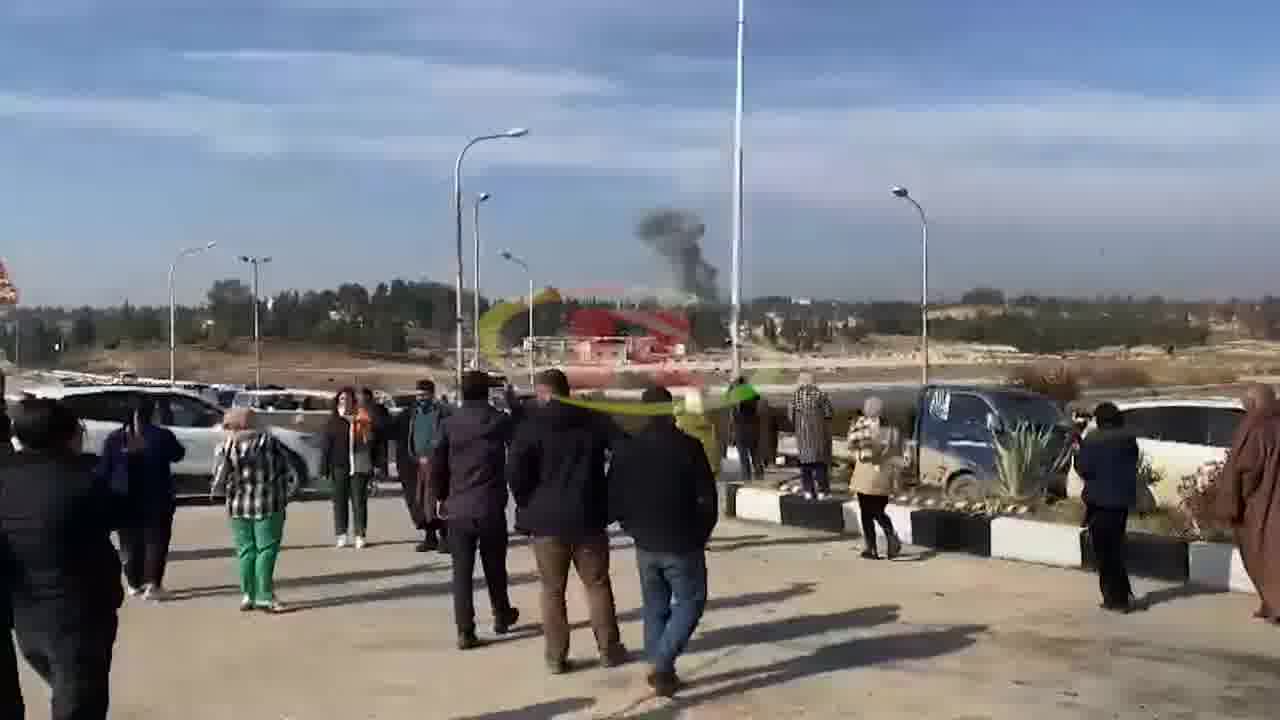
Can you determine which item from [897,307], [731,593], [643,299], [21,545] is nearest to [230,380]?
[897,307]

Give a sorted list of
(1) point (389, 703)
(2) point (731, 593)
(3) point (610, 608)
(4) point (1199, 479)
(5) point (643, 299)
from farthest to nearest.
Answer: (5) point (643, 299) < (4) point (1199, 479) < (2) point (731, 593) < (3) point (610, 608) < (1) point (389, 703)

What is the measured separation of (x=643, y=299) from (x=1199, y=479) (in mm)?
6360

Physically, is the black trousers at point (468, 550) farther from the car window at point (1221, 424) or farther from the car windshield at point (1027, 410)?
the car window at point (1221, 424)

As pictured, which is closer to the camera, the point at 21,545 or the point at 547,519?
the point at 21,545

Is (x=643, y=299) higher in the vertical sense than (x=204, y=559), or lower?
higher

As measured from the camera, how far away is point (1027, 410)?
54.8ft

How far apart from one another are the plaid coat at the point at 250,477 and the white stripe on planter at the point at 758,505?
721 centimetres

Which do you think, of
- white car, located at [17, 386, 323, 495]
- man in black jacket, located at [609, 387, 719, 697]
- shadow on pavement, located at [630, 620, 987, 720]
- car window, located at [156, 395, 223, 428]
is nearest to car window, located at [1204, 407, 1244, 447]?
shadow on pavement, located at [630, 620, 987, 720]

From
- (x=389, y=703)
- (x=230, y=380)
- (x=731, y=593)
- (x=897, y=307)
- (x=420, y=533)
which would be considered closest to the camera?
(x=389, y=703)

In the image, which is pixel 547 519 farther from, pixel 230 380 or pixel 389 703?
pixel 230 380

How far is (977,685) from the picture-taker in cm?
814

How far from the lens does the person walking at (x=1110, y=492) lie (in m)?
10.3

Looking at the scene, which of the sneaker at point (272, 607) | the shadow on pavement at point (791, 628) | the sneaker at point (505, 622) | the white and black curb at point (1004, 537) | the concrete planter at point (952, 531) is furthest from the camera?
the concrete planter at point (952, 531)

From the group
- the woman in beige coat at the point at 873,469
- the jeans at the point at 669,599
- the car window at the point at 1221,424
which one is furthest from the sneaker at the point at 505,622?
the car window at the point at 1221,424
